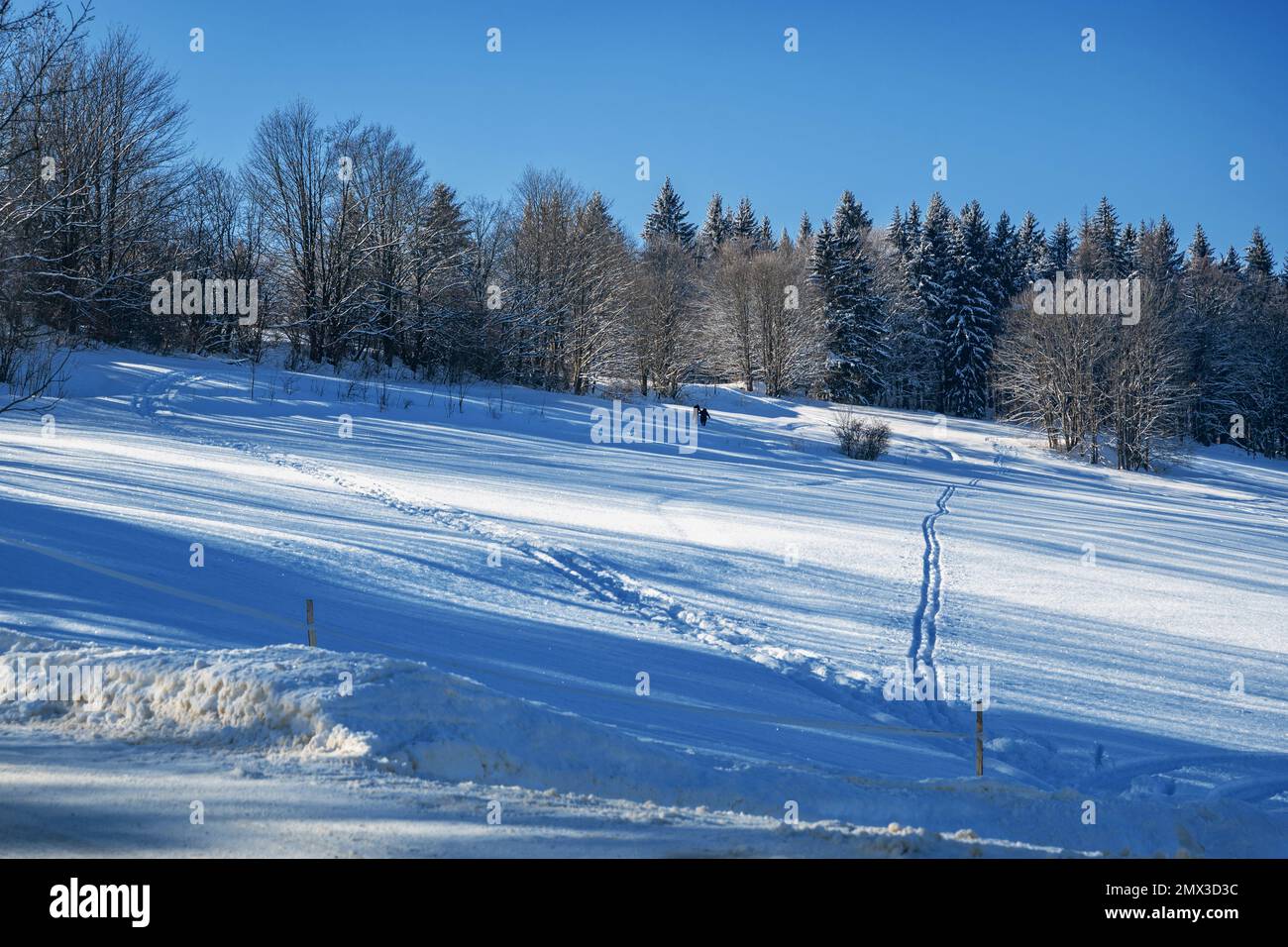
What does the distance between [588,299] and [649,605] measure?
37703 millimetres

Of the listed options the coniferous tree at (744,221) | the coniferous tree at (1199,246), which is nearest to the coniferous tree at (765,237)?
the coniferous tree at (744,221)

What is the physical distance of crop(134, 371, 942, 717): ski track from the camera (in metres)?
9.20

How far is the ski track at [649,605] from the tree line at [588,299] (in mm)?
10362

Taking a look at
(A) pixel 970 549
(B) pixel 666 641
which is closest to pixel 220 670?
(B) pixel 666 641

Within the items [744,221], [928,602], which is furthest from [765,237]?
[928,602]

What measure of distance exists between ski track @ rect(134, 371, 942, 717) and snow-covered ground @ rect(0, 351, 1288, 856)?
7cm

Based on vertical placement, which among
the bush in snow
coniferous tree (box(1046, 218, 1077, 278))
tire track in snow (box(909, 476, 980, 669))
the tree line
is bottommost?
tire track in snow (box(909, 476, 980, 669))

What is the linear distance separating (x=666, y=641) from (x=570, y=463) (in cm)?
1632

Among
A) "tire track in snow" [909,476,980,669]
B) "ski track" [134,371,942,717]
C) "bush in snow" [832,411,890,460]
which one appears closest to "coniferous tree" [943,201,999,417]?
"bush in snow" [832,411,890,460]

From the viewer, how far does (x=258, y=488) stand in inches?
620

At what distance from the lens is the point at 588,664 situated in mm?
8484

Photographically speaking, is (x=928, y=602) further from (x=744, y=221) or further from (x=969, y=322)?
(x=744, y=221)

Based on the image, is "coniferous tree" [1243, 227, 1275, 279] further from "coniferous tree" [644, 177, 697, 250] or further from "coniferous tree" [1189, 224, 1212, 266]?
"coniferous tree" [644, 177, 697, 250]

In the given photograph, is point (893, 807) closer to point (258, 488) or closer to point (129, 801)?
point (129, 801)
